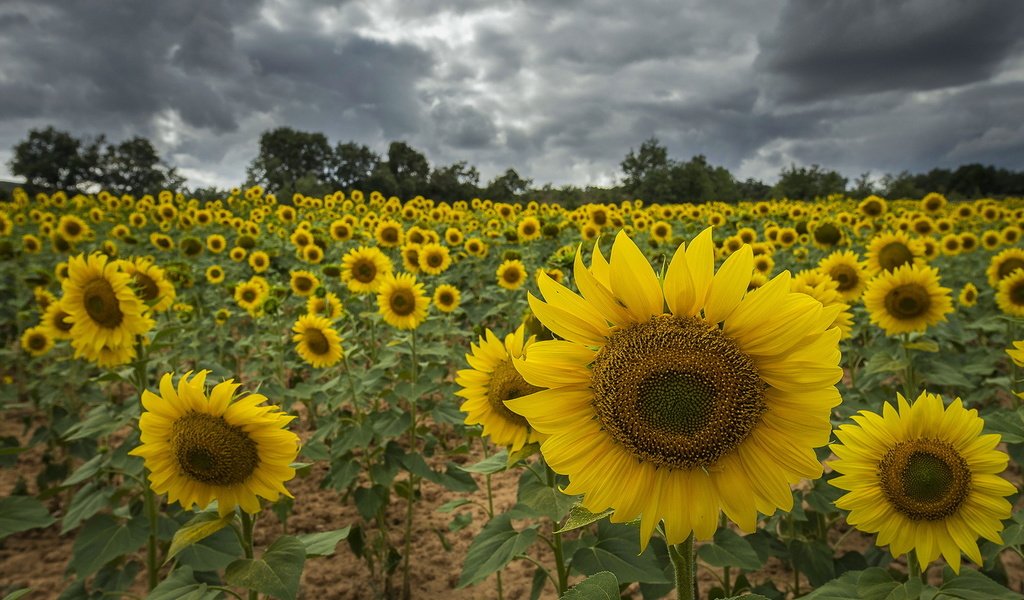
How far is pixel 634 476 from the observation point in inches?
43.0

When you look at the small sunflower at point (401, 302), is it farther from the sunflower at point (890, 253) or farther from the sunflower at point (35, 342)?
the sunflower at point (890, 253)

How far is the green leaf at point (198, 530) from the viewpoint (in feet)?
5.66

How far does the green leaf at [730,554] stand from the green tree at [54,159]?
40.7 metres

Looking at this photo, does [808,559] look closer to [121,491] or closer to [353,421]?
[353,421]

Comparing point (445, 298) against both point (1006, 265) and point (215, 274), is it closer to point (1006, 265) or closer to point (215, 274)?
point (215, 274)

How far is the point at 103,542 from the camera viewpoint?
264 cm

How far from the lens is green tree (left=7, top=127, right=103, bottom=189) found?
3275 cm

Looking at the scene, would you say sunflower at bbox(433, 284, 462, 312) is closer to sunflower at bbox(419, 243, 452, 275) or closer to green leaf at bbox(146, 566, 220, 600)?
sunflower at bbox(419, 243, 452, 275)

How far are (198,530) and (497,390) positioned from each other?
43.2 inches

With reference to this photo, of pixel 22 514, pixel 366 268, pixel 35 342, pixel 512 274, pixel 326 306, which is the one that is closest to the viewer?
pixel 22 514

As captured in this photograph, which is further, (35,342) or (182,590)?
(35,342)

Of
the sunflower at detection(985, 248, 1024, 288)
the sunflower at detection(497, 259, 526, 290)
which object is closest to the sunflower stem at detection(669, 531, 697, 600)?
the sunflower at detection(497, 259, 526, 290)

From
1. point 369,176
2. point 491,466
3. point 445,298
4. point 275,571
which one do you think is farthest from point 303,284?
point 369,176

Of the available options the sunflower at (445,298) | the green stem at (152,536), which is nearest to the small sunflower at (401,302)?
the sunflower at (445,298)
